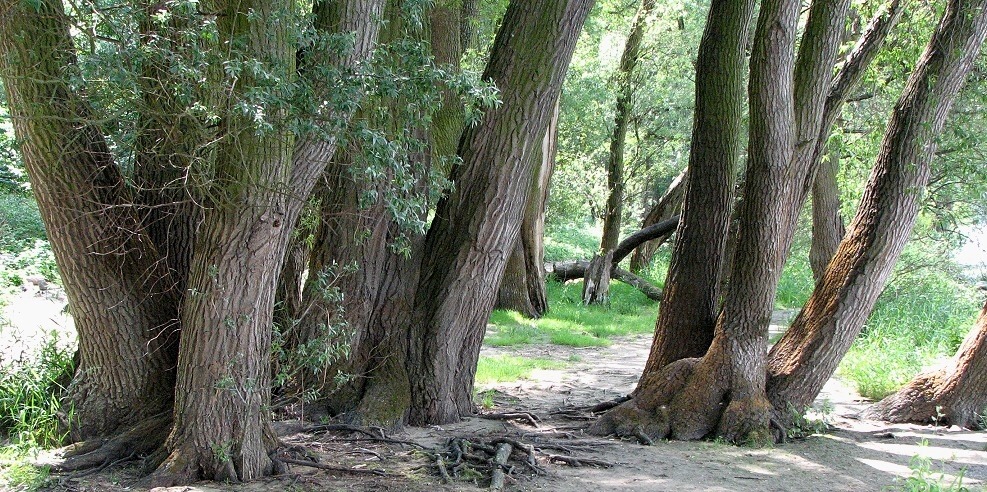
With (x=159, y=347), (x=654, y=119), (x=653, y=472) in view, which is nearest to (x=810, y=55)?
(x=653, y=472)

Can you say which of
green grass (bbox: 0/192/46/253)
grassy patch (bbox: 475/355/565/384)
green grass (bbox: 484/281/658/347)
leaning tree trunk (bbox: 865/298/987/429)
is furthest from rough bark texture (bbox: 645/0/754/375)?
green grass (bbox: 0/192/46/253)

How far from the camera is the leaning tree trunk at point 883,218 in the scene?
7328mm

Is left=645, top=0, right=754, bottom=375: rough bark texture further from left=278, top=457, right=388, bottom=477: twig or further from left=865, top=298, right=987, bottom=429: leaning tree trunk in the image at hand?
left=278, top=457, right=388, bottom=477: twig

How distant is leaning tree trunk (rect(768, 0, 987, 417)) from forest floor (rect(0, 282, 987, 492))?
1.70 ft

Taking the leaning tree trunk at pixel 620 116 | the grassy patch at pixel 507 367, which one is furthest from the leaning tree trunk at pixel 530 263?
the leaning tree trunk at pixel 620 116

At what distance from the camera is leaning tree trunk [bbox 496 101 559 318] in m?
14.9

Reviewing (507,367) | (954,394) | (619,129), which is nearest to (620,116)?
(619,129)

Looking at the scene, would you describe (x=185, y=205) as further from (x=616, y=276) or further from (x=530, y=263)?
(x=616, y=276)

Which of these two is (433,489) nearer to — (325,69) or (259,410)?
(259,410)

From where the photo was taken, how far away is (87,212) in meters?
5.70

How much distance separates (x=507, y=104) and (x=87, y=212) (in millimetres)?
3355

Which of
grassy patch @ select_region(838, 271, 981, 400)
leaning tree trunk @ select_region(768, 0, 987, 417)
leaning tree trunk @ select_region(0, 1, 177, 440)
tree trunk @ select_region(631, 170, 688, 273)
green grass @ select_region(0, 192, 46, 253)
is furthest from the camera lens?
tree trunk @ select_region(631, 170, 688, 273)

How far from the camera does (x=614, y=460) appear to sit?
21.3 feet

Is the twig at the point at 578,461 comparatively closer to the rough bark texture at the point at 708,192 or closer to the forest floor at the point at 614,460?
the forest floor at the point at 614,460
